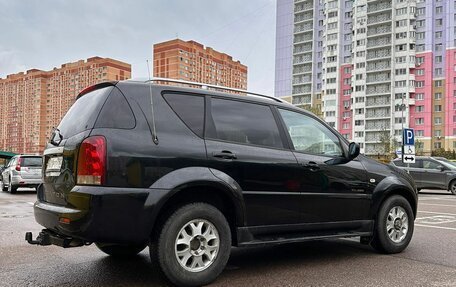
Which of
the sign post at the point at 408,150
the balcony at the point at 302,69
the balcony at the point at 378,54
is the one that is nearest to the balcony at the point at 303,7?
the balcony at the point at 302,69

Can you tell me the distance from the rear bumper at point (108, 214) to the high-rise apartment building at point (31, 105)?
92.3 metres

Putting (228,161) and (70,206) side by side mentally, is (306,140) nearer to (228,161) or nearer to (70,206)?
(228,161)

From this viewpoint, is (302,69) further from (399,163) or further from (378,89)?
(399,163)

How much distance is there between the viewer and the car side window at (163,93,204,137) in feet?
14.7

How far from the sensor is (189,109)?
15.0 feet

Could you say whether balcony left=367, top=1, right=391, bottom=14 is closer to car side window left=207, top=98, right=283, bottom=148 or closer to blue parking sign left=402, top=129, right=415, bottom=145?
blue parking sign left=402, top=129, right=415, bottom=145

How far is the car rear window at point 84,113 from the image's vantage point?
4227mm

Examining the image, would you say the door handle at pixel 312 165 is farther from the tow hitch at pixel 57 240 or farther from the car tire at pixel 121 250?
the tow hitch at pixel 57 240

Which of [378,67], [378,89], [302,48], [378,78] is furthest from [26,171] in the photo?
[302,48]

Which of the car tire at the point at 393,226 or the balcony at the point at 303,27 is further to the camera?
the balcony at the point at 303,27

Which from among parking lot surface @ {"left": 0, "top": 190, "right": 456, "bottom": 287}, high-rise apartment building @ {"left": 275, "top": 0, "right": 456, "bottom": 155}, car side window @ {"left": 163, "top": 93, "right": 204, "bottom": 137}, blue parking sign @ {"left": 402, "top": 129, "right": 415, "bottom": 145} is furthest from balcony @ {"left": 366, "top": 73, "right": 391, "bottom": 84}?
car side window @ {"left": 163, "top": 93, "right": 204, "bottom": 137}

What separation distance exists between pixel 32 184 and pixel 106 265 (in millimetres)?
14479

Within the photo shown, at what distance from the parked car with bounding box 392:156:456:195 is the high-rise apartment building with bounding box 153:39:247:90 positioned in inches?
329

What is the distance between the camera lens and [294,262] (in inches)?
211
